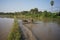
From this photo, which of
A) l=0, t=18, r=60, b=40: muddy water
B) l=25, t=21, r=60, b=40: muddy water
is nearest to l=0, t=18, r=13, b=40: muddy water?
l=0, t=18, r=60, b=40: muddy water

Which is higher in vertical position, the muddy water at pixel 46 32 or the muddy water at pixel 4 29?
the muddy water at pixel 4 29

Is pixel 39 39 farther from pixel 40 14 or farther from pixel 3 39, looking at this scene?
pixel 40 14

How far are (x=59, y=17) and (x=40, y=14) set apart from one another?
1992mm

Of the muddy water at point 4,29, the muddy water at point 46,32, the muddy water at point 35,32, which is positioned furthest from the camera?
the muddy water at point 46,32

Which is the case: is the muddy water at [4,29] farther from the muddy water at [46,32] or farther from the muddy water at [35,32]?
the muddy water at [46,32]

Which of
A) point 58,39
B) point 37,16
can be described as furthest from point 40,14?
point 58,39

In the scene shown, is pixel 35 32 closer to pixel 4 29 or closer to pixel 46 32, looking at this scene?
pixel 46 32

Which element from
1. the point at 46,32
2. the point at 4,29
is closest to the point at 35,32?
the point at 46,32

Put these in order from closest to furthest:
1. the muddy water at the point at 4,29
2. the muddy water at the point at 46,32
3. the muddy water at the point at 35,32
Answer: the muddy water at the point at 4,29 → the muddy water at the point at 35,32 → the muddy water at the point at 46,32

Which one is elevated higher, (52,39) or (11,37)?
(11,37)

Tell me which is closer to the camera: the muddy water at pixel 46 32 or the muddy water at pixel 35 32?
the muddy water at pixel 35 32

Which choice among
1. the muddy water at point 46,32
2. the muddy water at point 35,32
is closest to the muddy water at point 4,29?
the muddy water at point 35,32

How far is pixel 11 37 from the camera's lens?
300cm

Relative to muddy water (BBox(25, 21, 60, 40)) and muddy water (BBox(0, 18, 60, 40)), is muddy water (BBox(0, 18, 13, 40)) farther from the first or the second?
muddy water (BBox(25, 21, 60, 40))
